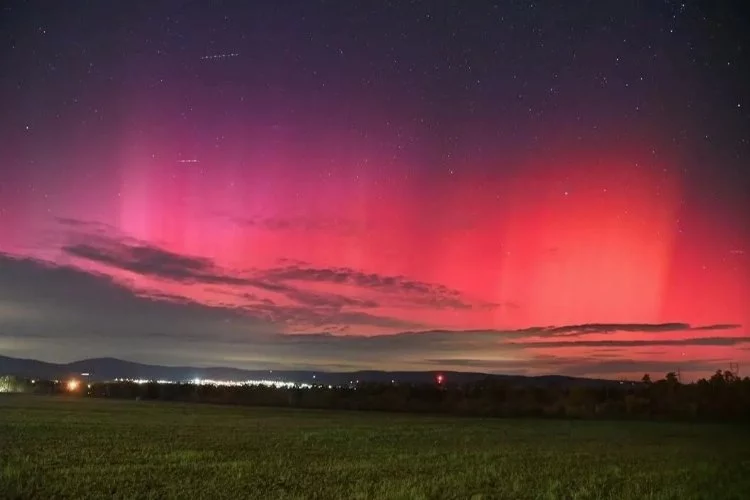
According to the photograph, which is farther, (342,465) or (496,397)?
(496,397)

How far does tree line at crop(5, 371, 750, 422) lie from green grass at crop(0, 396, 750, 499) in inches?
2037

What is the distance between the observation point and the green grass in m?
24.2

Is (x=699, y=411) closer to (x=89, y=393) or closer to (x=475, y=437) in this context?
(x=475, y=437)

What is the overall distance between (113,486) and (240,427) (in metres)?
30.4

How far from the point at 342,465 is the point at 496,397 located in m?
112

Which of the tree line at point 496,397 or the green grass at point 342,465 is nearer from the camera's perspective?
the green grass at point 342,465

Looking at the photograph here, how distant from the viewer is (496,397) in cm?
13975

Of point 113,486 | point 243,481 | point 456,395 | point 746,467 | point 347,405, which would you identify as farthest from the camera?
point 456,395

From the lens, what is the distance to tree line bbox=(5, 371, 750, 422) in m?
100

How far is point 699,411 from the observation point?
328 ft

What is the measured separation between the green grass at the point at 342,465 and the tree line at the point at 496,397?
51.7 metres

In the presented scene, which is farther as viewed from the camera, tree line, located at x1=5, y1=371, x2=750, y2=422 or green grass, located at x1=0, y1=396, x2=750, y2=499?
tree line, located at x1=5, y1=371, x2=750, y2=422

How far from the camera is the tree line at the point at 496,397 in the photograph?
100438mm

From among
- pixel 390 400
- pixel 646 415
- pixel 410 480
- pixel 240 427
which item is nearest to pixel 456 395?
pixel 390 400
